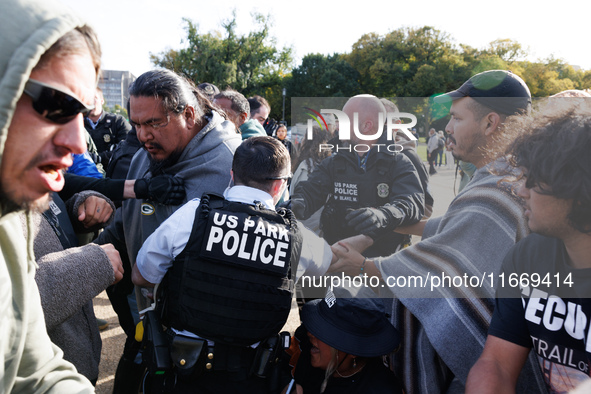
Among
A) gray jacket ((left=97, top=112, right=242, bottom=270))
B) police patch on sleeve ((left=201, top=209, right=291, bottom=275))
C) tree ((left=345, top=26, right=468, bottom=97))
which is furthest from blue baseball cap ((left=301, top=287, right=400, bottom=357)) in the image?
tree ((left=345, top=26, right=468, bottom=97))

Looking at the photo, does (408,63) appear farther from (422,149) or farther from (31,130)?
(31,130)

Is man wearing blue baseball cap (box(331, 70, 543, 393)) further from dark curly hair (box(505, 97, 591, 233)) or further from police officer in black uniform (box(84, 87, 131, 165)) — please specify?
police officer in black uniform (box(84, 87, 131, 165))

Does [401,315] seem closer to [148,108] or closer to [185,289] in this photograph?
[185,289]

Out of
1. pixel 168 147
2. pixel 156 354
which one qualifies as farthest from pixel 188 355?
pixel 168 147

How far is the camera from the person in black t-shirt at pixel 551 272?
58.6 inches

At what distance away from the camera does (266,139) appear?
2176mm

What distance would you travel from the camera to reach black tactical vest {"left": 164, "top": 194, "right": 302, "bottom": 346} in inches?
73.9

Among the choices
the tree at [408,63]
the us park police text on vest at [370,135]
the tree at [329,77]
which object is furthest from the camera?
the tree at [329,77]

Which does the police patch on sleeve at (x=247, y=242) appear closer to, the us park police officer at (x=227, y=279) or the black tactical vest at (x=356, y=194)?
the us park police officer at (x=227, y=279)

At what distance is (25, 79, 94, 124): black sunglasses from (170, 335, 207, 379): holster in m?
1.33

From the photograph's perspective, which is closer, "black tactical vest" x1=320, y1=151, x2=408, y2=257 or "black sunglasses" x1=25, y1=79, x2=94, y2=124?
"black sunglasses" x1=25, y1=79, x2=94, y2=124

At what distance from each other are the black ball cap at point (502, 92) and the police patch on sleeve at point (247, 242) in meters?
1.19

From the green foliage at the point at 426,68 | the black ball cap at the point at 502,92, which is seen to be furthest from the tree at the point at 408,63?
the black ball cap at the point at 502,92

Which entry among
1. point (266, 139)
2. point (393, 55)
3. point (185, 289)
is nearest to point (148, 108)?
point (266, 139)
